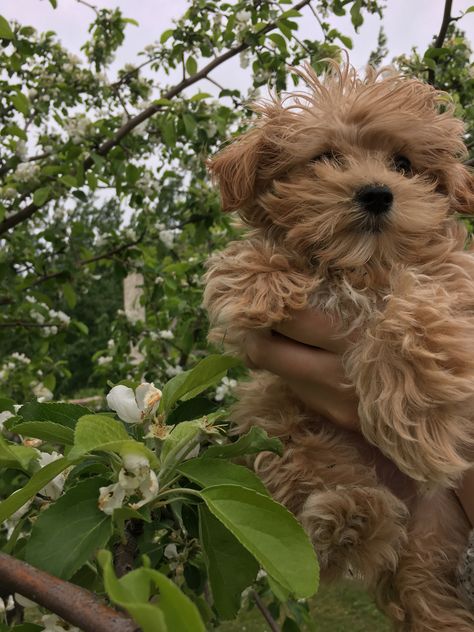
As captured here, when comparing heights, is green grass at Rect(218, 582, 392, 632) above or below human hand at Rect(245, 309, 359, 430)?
below

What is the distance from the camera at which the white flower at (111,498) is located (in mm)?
905

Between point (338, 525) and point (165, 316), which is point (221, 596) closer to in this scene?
point (338, 525)

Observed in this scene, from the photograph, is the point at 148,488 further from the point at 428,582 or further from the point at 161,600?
the point at 428,582

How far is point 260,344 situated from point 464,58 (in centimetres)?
267

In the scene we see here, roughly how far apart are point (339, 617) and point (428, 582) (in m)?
5.13

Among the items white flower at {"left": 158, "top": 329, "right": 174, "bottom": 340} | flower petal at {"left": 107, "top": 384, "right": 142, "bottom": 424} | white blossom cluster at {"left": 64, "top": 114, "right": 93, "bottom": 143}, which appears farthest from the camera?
white flower at {"left": 158, "top": 329, "right": 174, "bottom": 340}

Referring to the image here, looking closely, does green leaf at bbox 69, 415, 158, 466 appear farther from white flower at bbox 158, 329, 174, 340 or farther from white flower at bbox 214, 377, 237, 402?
white flower at bbox 158, 329, 174, 340

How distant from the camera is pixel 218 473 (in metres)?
0.95

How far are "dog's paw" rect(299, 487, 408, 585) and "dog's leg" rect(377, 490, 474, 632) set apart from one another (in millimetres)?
108

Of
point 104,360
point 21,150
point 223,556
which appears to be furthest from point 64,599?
point 104,360

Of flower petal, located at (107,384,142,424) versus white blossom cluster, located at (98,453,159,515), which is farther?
flower petal, located at (107,384,142,424)

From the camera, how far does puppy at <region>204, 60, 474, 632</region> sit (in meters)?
1.44

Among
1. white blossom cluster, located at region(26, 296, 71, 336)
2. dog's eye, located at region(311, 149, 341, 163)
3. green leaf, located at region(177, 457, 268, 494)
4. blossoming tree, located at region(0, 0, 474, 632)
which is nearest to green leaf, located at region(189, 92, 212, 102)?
blossoming tree, located at region(0, 0, 474, 632)

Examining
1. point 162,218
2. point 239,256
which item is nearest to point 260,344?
point 239,256
